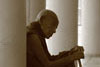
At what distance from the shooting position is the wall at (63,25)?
7.60 metres

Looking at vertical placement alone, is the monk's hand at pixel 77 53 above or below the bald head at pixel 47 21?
below

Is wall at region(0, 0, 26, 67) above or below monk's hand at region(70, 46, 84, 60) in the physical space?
above

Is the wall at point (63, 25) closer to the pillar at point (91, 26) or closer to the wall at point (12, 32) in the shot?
the wall at point (12, 32)

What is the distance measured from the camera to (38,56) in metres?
4.03

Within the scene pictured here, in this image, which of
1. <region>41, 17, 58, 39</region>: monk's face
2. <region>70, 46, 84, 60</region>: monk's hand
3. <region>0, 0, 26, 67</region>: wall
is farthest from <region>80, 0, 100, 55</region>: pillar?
<region>0, 0, 26, 67</region>: wall

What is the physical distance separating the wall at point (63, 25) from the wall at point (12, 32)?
12.7 ft

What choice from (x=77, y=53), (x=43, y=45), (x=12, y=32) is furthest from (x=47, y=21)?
(x=12, y=32)

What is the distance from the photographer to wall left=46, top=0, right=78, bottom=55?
7.60 metres

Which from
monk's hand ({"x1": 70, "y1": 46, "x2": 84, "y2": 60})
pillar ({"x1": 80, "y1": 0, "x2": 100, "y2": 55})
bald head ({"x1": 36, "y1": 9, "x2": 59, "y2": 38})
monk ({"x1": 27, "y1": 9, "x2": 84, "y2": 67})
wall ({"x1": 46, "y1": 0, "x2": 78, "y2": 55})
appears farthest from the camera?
pillar ({"x1": 80, "y1": 0, "x2": 100, "y2": 55})

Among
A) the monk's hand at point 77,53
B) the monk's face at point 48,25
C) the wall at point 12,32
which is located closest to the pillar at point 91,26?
the monk's hand at point 77,53

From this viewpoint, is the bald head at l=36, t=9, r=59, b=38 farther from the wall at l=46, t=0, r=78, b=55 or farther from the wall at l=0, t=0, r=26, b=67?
the wall at l=46, t=0, r=78, b=55

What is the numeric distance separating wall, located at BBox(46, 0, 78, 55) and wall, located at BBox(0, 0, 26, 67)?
153 inches

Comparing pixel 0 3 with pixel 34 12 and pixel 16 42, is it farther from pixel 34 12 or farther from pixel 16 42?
pixel 34 12

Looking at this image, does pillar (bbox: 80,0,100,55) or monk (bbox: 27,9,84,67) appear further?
pillar (bbox: 80,0,100,55)
